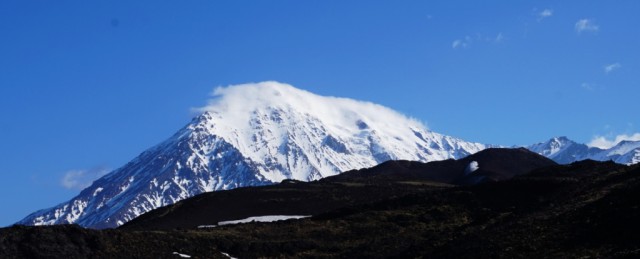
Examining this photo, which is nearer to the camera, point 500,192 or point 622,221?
point 622,221

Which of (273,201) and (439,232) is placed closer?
(439,232)

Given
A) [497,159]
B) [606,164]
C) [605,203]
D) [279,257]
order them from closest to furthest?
[605,203] → [279,257] → [606,164] → [497,159]

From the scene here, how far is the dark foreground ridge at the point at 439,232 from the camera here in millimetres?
42281

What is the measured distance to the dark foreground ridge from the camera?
42.3 metres

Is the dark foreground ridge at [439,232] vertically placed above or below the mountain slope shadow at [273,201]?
below

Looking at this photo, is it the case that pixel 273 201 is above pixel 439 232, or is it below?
above

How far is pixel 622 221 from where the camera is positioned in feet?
136

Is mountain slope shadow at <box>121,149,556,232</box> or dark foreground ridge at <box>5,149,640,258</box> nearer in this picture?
dark foreground ridge at <box>5,149,640,258</box>

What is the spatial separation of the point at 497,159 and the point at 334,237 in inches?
4115

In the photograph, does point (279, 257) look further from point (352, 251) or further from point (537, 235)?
point (537, 235)

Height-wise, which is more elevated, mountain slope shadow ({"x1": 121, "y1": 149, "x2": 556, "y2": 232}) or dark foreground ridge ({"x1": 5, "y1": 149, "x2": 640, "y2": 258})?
mountain slope shadow ({"x1": 121, "y1": 149, "x2": 556, "y2": 232})

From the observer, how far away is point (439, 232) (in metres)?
62.9

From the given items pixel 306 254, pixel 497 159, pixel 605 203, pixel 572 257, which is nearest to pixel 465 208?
pixel 306 254

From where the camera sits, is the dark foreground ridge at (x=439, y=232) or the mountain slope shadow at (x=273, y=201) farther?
the mountain slope shadow at (x=273, y=201)
